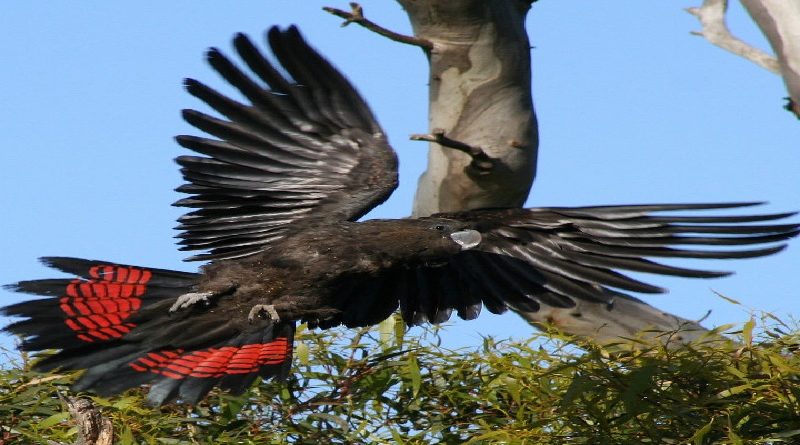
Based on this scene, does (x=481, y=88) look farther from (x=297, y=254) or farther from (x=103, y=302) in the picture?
(x=103, y=302)

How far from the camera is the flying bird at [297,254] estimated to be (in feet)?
12.2

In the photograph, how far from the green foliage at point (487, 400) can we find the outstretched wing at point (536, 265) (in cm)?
32

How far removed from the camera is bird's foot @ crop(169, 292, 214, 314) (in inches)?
155

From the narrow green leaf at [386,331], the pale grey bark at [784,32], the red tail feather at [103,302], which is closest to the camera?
the pale grey bark at [784,32]

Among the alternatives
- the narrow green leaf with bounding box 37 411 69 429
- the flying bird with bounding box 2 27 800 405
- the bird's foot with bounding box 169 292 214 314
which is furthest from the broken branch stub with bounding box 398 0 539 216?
the narrow green leaf with bounding box 37 411 69 429

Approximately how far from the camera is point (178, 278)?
13.5 ft

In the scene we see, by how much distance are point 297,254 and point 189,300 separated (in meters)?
0.43

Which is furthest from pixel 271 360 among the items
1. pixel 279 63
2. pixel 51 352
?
pixel 279 63

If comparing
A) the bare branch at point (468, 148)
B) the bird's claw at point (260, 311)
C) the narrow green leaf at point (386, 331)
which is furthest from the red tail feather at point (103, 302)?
the bare branch at point (468, 148)

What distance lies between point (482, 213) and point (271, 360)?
1059mm

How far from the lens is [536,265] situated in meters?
4.23

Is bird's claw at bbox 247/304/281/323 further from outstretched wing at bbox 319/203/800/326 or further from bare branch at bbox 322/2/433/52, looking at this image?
bare branch at bbox 322/2/433/52

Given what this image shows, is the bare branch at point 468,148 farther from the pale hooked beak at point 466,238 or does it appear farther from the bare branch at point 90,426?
the bare branch at point 90,426

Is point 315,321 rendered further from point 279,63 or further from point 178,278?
point 279,63
